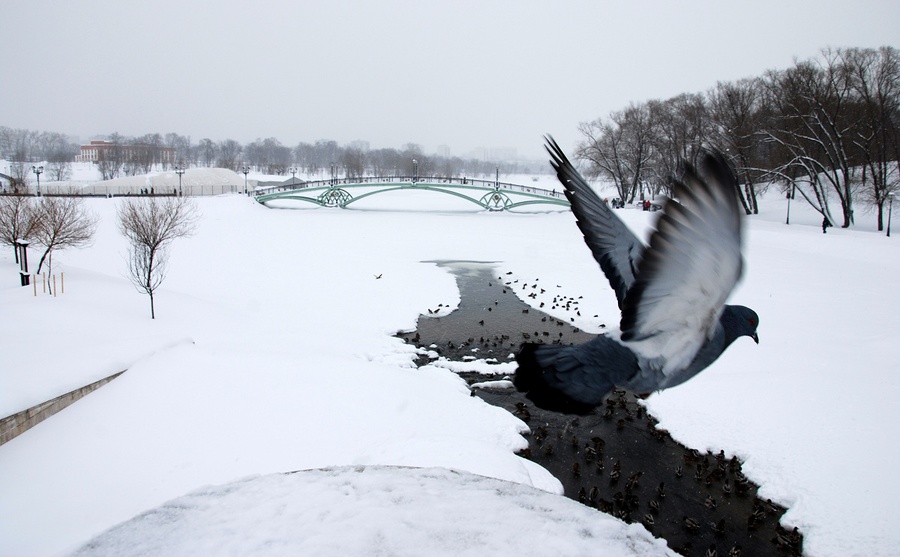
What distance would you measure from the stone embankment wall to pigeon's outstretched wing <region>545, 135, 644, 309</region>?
338 inches

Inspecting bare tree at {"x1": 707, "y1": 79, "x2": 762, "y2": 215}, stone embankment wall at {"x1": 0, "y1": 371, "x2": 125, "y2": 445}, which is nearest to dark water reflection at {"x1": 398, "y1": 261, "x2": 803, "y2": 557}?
stone embankment wall at {"x1": 0, "y1": 371, "x2": 125, "y2": 445}

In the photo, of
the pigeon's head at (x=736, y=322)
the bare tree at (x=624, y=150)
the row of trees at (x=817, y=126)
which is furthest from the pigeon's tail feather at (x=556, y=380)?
the bare tree at (x=624, y=150)

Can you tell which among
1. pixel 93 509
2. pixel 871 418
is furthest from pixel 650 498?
pixel 93 509

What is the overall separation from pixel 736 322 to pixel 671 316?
0.54m

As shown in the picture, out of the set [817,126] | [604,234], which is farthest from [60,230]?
[817,126]

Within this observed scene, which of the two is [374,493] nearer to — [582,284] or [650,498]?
[650,498]

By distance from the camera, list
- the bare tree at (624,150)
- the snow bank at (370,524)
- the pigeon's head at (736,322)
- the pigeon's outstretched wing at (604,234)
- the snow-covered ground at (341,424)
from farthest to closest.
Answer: the bare tree at (624,150)
the snow-covered ground at (341,424)
the snow bank at (370,524)
the pigeon's outstretched wing at (604,234)
the pigeon's head at (736,322)

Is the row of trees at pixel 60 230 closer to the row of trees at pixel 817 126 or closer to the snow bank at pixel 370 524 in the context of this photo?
the snow bank at pixel 370 524

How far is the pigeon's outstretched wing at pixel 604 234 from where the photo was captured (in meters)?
3.50

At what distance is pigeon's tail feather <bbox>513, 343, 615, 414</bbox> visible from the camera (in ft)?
9.09

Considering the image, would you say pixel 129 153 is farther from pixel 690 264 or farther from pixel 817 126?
pixel 690 264

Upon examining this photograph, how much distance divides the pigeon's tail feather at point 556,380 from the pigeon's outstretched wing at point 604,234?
31.4 inches

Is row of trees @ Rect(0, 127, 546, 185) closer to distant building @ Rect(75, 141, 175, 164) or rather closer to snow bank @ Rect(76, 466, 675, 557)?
distant building @ Rect(75, 141, 175, 164)

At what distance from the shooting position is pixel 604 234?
3545 mm
